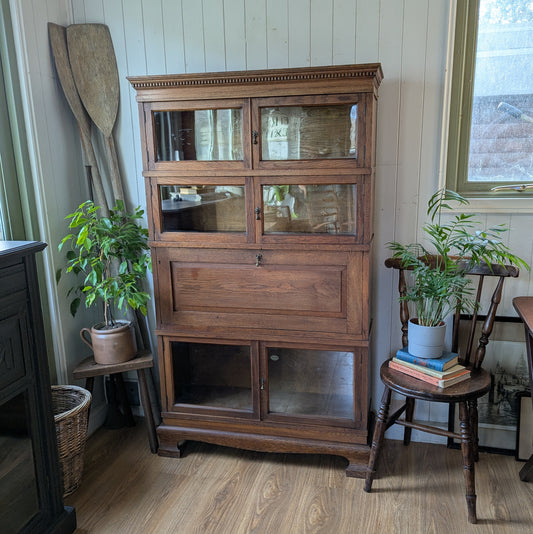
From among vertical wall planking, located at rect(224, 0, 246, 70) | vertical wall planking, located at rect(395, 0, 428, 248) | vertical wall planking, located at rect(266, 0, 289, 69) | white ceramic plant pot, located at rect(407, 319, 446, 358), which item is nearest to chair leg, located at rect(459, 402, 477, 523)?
white ceramic plant pot, located at rect(407, 319, 446, 358)

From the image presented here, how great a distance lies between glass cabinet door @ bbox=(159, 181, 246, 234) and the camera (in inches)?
83.0

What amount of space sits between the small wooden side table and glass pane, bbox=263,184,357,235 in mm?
724

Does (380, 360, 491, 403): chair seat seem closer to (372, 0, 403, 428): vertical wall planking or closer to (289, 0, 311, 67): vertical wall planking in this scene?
(372, 0, 403, 428): vertical wall planking

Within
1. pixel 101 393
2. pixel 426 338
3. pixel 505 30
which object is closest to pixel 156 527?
pixel 101 393

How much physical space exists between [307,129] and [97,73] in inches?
43.2

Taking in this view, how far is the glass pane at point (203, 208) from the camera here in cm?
211

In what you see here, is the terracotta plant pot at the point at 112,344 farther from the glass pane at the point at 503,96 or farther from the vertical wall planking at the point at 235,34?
the glass pane at the point at 503,96

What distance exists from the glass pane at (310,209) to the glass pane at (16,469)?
1135 millimetres

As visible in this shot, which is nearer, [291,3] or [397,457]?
[291,3]

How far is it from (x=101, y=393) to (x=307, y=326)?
1295mm

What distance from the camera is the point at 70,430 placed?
79.8 inches

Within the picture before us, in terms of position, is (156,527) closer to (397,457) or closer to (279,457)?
(279,457)

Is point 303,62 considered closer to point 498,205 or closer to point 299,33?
point 299,33

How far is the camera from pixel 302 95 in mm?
1929
